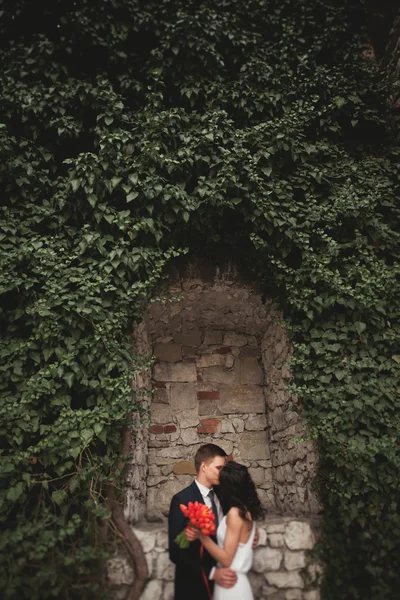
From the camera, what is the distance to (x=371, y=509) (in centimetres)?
304

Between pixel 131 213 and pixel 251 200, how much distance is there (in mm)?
1102

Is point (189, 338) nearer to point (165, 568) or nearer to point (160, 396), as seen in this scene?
point (160, 396)

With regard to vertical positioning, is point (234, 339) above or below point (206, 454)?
above

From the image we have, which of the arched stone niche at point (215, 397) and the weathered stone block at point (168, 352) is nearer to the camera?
the arched stone niche at point (215, 397)

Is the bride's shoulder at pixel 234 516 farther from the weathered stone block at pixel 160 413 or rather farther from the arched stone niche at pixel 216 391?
the weathered stone block at pixel 160 413

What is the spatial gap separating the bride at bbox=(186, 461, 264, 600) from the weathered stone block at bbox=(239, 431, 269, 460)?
4.41 feet

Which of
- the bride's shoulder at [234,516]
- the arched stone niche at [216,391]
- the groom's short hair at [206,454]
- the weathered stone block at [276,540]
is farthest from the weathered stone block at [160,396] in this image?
the bride's shoulder at [234,516]

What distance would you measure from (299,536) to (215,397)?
1719mm

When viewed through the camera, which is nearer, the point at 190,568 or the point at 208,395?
the point at 190,568

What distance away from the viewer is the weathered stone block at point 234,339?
4.74 m

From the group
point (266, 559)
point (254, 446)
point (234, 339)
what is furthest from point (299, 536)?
point (234, 339)

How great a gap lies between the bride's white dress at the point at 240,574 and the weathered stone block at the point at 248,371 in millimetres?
2001

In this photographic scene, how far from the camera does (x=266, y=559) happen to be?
2.94 m

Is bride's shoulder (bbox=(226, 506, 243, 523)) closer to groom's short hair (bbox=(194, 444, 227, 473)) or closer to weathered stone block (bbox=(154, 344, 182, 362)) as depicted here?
groom's short hair (bbox=(194, 444, 227, 473))
